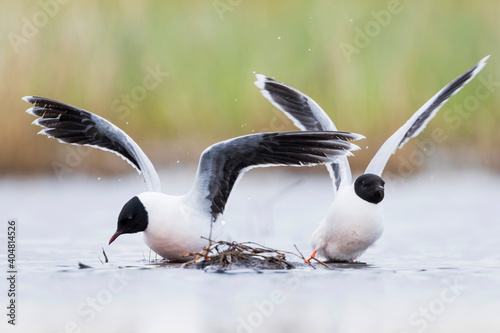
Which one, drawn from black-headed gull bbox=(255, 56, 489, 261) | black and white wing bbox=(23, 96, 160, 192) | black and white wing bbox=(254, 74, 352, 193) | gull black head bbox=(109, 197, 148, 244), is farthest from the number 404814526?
black and white wing bbox=(254, 74, 352, 193)

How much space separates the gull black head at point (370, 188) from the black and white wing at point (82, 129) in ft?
5.61

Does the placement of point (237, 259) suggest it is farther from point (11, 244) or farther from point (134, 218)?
point (11, 244)

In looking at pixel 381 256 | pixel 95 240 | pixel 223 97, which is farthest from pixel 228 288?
pixel 223 97

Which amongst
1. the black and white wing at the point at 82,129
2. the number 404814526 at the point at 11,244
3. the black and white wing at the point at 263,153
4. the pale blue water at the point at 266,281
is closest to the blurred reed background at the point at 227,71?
the pale blue water at the point at 266,281

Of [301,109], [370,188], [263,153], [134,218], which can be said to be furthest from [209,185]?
[301,109]

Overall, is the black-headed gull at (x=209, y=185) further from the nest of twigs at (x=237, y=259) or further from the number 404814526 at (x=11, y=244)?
the number 404814526 at (x=11, y=244)

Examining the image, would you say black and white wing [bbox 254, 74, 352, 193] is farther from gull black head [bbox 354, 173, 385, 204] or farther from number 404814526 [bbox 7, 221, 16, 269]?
number 404814526 [bbox 7, 221, 16, 269]

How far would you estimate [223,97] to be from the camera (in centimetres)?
1199

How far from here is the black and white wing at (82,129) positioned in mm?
7898

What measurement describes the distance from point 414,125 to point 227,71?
427cm

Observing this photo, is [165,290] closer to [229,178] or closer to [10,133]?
[229,178]

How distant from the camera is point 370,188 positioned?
7.43 meters

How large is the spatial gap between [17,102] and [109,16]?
1747mm

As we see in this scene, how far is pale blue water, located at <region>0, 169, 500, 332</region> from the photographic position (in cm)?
555
